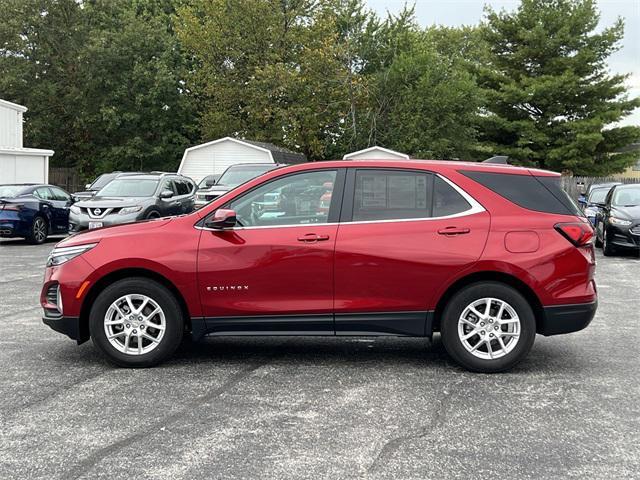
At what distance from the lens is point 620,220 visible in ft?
50.9

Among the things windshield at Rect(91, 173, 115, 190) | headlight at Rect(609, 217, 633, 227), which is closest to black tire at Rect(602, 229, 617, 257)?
headlight at Rect(609, 217, 633, 227)

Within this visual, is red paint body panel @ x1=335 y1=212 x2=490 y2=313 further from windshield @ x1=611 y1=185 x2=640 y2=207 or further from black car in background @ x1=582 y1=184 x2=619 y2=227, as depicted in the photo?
black car in background @ x1=582 y1=184 x2=619 y2=227

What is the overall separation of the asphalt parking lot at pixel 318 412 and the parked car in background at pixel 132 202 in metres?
9.05

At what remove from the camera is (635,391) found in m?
5.38

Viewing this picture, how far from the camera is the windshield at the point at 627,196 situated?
1622 centimetres

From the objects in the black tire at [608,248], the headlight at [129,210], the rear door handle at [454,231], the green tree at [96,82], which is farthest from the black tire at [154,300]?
the green tree at [96,82]

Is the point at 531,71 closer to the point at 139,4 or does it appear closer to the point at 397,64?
the point at 397,64

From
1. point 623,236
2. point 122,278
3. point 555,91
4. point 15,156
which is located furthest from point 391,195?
point 555,91

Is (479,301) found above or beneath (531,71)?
beneath

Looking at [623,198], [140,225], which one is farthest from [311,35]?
[140,225]

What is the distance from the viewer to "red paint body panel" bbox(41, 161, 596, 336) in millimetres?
5750

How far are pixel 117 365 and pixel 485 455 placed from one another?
10.7 ft

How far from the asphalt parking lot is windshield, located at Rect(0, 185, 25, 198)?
12314 mm

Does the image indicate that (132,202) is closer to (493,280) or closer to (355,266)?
(355,266)
